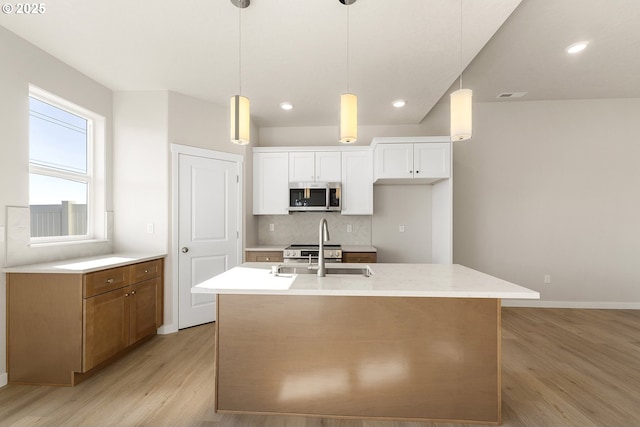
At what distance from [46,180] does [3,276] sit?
90 centimetres

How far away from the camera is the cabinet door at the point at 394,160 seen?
378 cm

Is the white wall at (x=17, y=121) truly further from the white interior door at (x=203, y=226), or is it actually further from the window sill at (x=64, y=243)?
the white interior door at (x=203, y=226)

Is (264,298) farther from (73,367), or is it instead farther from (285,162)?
(285,162)

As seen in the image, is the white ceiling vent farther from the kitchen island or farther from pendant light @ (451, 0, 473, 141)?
the kitchen island

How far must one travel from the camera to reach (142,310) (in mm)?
2896

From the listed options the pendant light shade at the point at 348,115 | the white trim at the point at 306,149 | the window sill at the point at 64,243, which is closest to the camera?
the pendant light shade at the point at 348,115

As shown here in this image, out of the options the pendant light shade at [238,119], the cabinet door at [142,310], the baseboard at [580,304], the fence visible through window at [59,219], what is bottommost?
the baseboard at [580,304]

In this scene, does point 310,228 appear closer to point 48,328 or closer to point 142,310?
point 142,310

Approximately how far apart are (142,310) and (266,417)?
70.8 inches

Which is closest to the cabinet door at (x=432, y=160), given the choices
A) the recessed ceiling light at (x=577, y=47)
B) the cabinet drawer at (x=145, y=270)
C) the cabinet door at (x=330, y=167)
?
the cabinet door at (x=330, y=167)

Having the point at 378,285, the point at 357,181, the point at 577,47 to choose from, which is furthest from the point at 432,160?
the point at 378,285

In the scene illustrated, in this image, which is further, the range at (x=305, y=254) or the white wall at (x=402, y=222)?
the white wall at (x=402, y=222)

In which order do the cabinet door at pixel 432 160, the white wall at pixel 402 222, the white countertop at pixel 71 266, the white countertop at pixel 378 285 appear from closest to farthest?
the white countertop at pixel 378 285 → the white countertop at pixel 71 266 → the cabinet door at pixel 432 160 → the white wall at pixel 402 222

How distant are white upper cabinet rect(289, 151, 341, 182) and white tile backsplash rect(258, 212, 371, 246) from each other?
58 cm
